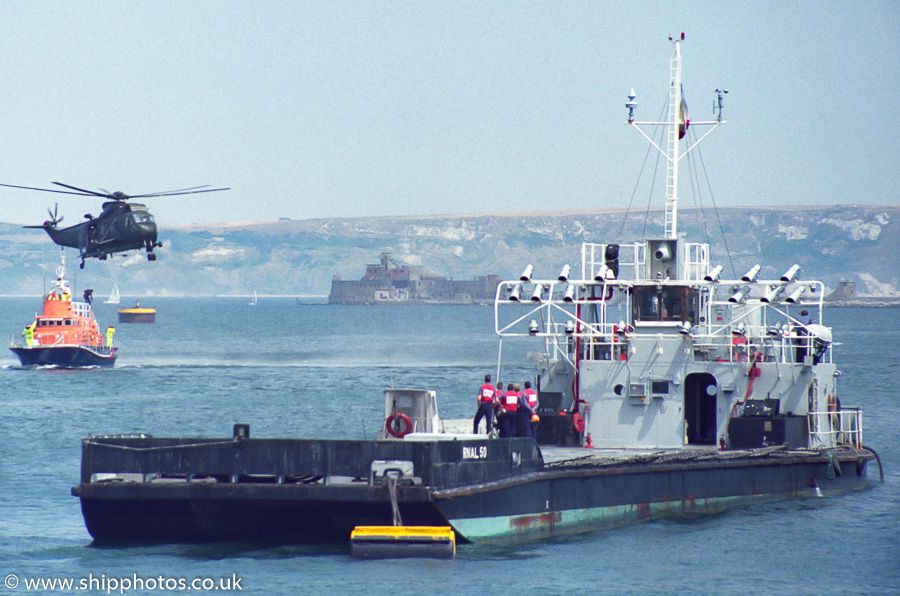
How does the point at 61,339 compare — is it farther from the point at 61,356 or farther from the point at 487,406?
the point at 487,406

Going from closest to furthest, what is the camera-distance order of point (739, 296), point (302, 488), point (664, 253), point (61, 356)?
point (302, 488), point (739, 296), point (664, 253), point (61, 356)

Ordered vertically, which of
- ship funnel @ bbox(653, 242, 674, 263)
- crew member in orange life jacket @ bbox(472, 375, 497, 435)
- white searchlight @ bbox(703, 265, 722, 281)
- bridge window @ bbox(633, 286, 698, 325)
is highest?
ship funnel @ bbox(653, 242, 674, 263)

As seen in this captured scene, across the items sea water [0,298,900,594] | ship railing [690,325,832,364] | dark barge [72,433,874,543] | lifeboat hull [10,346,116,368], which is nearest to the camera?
sea water [0,298,900,594]

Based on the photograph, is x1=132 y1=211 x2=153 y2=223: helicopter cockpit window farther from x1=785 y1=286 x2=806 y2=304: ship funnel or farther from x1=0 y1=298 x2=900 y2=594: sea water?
x1=785 y1=286 x2=806 y2=304: ship funnel

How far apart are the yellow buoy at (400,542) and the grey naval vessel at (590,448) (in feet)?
1.10

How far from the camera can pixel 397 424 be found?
2072 cm

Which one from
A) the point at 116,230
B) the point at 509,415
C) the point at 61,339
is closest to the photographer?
the point at 509,415

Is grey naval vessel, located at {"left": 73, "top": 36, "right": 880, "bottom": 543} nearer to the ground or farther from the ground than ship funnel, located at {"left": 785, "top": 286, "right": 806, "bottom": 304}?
nearer to the ground

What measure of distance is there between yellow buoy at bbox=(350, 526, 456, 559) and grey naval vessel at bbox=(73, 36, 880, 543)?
334mm

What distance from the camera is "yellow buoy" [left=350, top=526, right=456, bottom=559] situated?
17547 mm

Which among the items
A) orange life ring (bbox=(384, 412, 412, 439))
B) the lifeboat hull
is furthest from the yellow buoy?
the lifeboat hull

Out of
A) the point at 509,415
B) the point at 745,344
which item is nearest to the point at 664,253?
the point at 745,344

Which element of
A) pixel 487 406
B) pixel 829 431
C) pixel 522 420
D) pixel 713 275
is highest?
pixel 713 275

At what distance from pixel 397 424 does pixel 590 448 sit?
4477 millimetres
